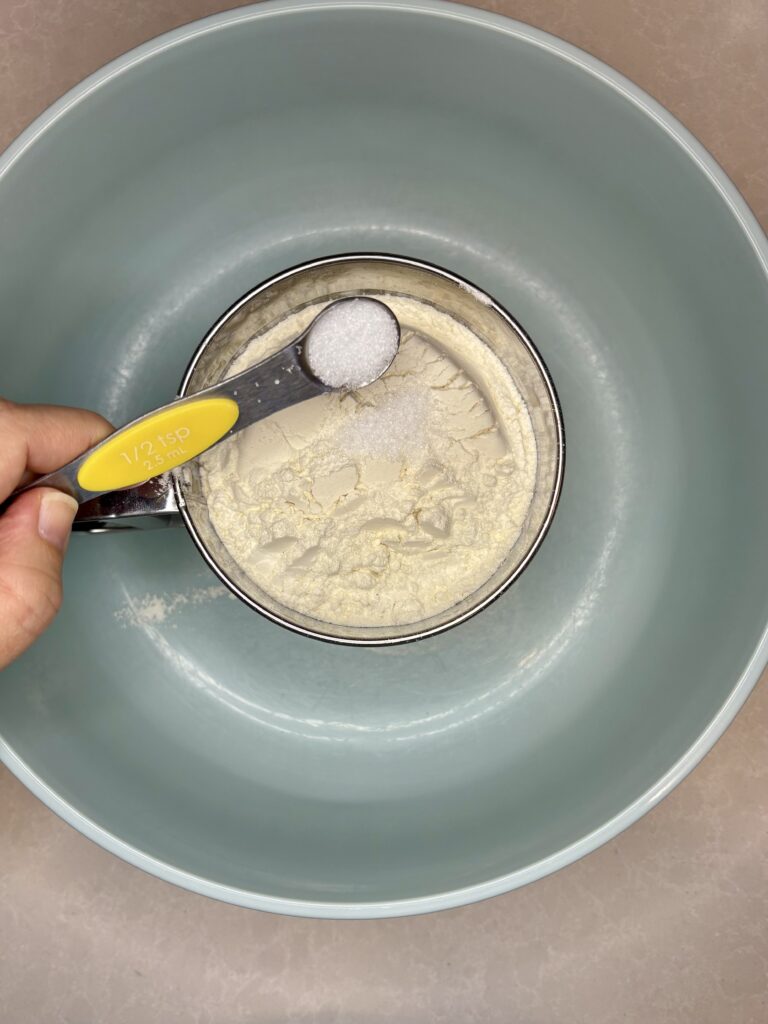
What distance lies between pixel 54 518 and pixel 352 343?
262 mm

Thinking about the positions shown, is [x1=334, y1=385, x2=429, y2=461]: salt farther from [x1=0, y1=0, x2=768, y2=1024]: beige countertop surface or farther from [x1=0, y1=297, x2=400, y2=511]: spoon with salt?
[x1=0, y1=0, x2=768, y2=1024]: beige countertop surface

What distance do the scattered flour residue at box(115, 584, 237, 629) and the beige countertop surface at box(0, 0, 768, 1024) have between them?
0.65ft

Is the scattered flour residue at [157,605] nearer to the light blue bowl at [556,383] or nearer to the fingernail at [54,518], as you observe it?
the light blue bowl at [556,383]

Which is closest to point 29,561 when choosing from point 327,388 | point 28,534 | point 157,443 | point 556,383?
point 28,534

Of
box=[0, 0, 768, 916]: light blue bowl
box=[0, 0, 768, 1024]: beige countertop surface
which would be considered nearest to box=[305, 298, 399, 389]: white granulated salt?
box=[0, 0, 768, 916]: light blue bowl

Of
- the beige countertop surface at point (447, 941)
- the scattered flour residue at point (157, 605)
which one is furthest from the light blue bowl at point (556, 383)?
the beige countertop surface at point (447, 941)

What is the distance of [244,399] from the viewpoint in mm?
637

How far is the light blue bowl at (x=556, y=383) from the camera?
2.13 ft

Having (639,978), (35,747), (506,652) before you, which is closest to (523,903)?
(639,978)

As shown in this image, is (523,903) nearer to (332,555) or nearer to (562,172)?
(332,555)

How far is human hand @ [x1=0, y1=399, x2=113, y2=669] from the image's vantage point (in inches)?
24.4

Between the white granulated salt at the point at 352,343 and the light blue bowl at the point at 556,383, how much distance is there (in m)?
0.17

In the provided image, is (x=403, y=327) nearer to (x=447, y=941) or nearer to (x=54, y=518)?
(x=54, y=518)

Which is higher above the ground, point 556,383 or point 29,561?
point 556,383
